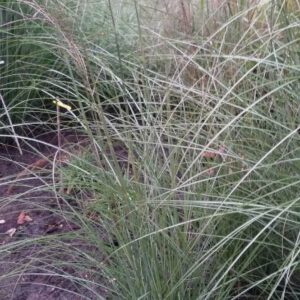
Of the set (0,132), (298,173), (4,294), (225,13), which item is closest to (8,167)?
(0,132)

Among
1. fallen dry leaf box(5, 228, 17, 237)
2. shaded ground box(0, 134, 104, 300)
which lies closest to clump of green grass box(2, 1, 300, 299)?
shaded ground box(0, 134, 104, 300)

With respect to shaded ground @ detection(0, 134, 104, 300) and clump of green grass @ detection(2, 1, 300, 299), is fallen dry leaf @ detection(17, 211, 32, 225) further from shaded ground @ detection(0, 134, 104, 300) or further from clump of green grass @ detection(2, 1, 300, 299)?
clump of green grass @ detection(2, 1, 300, 299)

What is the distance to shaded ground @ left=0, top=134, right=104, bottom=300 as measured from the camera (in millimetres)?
2221

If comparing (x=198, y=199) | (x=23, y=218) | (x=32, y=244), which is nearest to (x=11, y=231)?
(x=23, y=218)

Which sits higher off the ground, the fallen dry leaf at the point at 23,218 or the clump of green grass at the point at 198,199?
the clump of green grass at the point at 198,199

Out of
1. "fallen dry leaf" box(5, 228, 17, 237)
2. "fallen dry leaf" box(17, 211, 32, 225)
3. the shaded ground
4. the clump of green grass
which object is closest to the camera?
the clump of green grass

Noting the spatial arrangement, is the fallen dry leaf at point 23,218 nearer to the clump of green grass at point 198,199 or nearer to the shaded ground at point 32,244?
the shaded ground at point 32,244

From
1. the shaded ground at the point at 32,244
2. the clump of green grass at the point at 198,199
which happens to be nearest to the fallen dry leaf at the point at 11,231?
the shaded ground at the point at 32,244

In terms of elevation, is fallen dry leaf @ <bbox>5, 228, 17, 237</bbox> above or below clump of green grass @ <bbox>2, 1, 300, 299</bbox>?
below

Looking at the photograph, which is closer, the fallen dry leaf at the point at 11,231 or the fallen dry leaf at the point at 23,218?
the fallen dry leaf at the point at 11,231

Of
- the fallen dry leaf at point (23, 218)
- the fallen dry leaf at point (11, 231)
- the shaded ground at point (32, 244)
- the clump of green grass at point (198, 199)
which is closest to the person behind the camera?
the clump of green grass at point (198, 199)

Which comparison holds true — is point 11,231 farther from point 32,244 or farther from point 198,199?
point 198,199

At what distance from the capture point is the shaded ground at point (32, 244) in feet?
→ 7.29

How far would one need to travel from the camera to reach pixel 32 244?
8.04 ft
